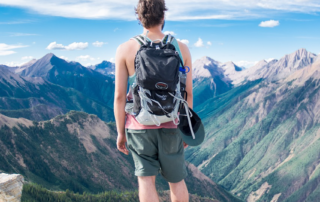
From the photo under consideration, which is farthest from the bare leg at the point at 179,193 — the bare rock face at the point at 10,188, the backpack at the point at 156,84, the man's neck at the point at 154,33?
the bare rock face at the point at 10,188

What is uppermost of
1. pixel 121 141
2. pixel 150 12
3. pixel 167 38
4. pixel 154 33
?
pixel 150 12

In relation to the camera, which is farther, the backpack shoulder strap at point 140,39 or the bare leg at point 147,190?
Answer: the bare leg at point 147,190

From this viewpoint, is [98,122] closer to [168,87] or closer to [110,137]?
[110,137]

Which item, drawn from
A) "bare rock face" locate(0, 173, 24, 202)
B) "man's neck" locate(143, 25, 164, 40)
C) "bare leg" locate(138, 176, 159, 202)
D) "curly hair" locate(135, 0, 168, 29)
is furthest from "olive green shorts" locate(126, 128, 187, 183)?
"bare rock face" locate(0, 173, 24, 202)

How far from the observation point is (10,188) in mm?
8234

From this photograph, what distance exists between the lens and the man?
636 centimetres

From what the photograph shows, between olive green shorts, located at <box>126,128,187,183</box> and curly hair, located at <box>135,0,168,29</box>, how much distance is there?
223 centimetres

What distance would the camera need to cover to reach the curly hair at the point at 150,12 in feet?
20.4

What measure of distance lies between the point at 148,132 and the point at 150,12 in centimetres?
245

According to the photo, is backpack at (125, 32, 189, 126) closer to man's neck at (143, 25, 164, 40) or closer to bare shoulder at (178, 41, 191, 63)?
man's neck at (143, 25, 164, 40)

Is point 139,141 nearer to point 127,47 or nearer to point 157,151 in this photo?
point 157,151

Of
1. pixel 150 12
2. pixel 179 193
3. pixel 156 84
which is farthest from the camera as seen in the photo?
pixel 179 193

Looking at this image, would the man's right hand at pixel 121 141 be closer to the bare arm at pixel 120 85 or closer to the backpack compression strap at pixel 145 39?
the bare arm at pixel 120 85

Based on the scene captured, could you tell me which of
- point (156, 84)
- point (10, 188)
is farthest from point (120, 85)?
point (10, 188)
